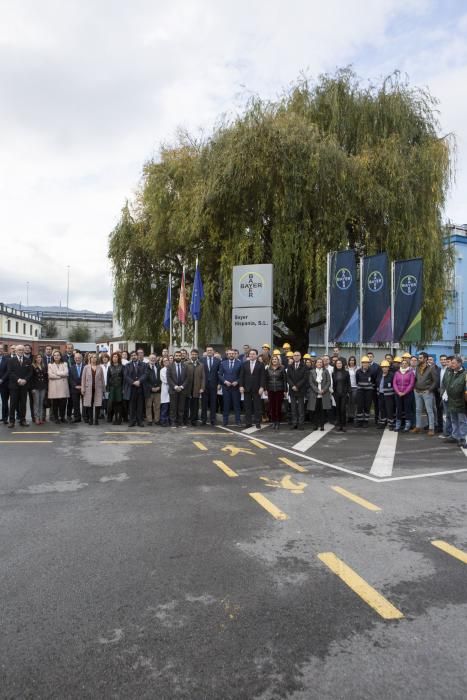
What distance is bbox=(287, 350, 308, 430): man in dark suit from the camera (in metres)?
12.1

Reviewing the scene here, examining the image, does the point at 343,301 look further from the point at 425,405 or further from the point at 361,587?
the point at 361,587

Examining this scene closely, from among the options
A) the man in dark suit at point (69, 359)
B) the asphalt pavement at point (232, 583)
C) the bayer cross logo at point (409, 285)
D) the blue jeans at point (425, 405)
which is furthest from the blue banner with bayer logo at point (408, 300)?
the man in dark suit at point (69, 359)

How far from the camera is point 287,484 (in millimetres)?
6844

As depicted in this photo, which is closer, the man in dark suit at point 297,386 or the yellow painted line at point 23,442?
the yellow painted line at point 23,442

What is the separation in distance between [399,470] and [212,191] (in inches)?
460

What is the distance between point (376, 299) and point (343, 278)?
1.11 metres

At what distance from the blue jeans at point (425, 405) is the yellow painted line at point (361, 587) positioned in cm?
819

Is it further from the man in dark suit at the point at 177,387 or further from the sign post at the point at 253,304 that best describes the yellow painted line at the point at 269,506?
the sign post at the point at 253,304

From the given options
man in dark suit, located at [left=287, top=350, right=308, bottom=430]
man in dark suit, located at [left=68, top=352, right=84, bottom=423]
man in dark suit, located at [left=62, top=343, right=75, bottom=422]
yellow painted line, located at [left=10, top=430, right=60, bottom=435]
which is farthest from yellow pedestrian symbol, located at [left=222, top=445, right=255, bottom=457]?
man in dark suit, located at [left=62, top=343, right=75, bottom=422]

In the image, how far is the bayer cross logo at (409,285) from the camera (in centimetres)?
1413

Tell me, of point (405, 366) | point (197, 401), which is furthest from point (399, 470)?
point (197, 401)

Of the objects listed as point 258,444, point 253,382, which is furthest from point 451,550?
point 253,382

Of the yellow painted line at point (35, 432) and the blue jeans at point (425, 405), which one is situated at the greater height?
the blue jeans at point (425, 405)

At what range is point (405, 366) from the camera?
12156 mm
